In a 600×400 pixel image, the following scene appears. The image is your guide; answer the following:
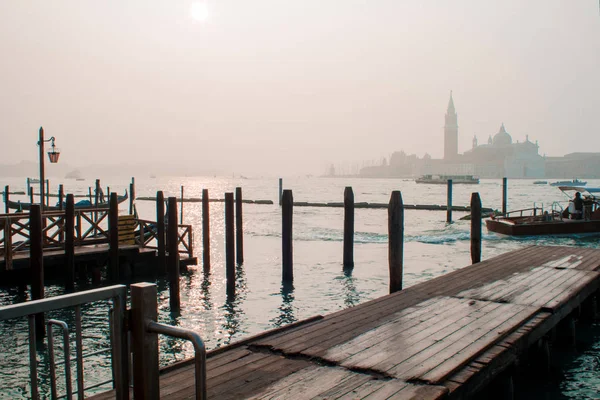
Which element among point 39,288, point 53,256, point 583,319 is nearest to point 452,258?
point 583,319

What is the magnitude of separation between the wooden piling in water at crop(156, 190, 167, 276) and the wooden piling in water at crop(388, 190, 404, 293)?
6.09 metres

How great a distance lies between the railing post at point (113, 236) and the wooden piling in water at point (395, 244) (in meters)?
6.78

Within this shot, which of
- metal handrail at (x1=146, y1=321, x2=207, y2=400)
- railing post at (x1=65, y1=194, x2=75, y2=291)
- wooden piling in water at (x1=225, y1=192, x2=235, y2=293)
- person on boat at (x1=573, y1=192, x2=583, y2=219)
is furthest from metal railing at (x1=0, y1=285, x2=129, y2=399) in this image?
person on boat at (x1=573, y1=192, x2=583, y2=219)

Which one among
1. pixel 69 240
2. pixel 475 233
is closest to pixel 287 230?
pixel 475 233

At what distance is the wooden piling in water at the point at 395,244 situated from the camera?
1153 centimetres

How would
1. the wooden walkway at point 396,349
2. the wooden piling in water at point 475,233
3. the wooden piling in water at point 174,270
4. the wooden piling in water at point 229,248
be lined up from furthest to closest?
the wooden piling in water at point 475,233 → the wooden piling in water at point 229,248 → the wooden piling in water at point 174,270 → the wooden walkway at point 396,349

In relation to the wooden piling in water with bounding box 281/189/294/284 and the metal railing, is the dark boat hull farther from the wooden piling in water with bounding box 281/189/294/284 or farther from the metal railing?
the metal railing

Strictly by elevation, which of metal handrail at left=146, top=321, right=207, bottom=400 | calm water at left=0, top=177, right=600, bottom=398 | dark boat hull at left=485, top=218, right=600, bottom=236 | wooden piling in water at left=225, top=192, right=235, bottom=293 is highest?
metal handrail at left=146, top=321, right=207, bottom=400

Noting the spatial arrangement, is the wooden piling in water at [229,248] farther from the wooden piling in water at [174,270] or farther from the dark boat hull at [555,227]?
the dark boat hull at [555,227]

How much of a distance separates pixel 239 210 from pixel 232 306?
15.9 ft

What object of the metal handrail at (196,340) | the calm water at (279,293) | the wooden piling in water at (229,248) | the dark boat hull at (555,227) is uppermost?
the metal handrail at (196,340)

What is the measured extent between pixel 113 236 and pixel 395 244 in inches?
284

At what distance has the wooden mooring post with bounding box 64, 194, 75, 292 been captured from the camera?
515 inches

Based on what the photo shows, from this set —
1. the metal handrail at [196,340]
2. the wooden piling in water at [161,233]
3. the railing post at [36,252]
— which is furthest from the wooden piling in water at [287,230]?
the metal handrail at [196,340]
